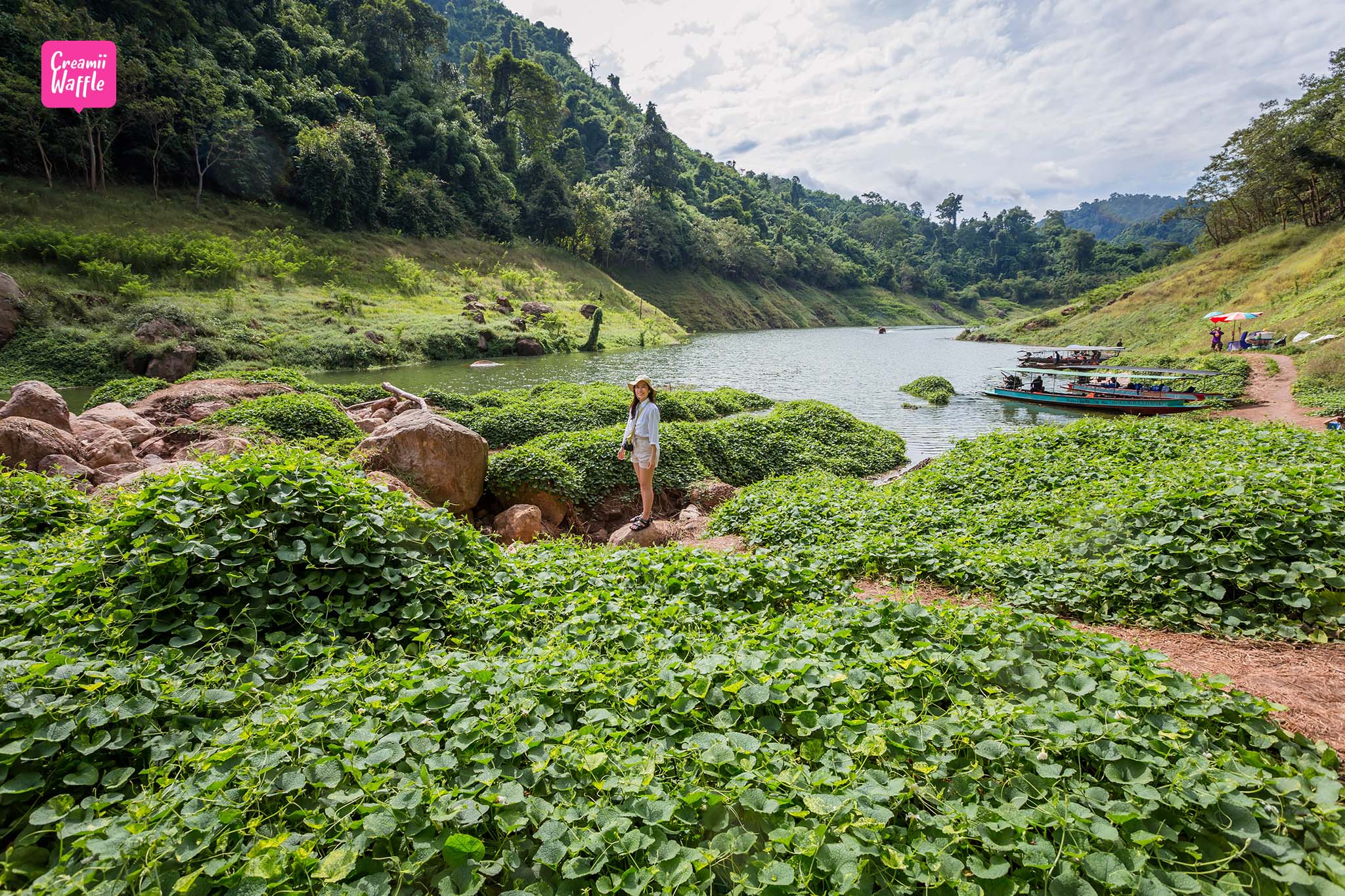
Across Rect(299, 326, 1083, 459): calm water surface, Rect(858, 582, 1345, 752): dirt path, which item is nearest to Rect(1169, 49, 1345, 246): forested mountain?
Rect(299, 326, 1083, 459): calm water surface

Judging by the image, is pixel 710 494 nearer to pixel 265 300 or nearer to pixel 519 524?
pixel 519 524

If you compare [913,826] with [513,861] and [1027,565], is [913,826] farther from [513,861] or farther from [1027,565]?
[1027,565]

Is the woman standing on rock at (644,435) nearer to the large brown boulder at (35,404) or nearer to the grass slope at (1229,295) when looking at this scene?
the large brown boulder at (35,404)

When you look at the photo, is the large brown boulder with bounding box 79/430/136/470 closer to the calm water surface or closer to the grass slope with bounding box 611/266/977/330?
the calm water surface

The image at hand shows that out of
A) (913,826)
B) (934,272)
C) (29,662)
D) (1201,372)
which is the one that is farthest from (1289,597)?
(934,272)

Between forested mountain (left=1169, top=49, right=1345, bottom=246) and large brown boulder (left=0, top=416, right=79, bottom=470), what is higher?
forested mountain (left=1169, top=49, right=1345, bottom=246)

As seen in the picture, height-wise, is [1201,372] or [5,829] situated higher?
[1201,372]

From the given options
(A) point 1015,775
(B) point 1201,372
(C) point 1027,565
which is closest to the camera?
(A) point 1015,775

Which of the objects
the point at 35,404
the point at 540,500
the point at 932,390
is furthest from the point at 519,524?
the point at 932,390

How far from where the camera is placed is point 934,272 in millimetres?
136000

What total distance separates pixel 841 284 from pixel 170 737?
124763 millimetres

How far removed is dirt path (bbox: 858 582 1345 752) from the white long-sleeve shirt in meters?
4.88

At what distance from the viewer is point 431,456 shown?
952 centimetres

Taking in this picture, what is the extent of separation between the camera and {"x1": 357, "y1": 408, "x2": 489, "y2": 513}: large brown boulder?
931 cm
